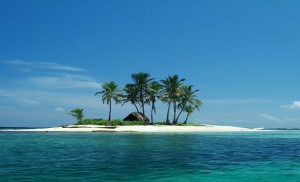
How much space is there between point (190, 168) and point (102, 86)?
63.0m

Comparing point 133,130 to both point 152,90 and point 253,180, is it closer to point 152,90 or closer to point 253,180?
point 152,90

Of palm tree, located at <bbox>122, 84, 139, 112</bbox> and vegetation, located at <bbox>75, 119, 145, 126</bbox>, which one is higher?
palm tree, located at <bbox>122, 84, 139, 112</bbox>

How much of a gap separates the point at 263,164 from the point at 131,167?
6.94 metres

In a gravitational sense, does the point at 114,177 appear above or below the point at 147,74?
below

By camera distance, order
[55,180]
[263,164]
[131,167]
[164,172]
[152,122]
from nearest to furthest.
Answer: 1. [55,180]
2. [164,172]
3. [131,167]
4. [263,164]
5. [152,122]

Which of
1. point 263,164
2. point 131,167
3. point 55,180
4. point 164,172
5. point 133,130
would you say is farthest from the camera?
point 133,130

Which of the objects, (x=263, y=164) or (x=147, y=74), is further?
(x=147, y=74)

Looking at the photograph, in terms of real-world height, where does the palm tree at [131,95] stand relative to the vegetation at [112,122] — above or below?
above

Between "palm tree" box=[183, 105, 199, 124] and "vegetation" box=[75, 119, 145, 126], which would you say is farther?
"palm tree" box=[183, 105, 199, 124]

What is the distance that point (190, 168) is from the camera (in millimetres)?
14898

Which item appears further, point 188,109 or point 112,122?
point 188,109

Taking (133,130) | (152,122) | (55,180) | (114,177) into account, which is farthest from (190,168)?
(152,122)

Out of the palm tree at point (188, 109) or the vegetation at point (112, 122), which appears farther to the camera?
the palm tree at point (188, 109)

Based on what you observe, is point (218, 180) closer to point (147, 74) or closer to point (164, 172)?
point (164, 172)
